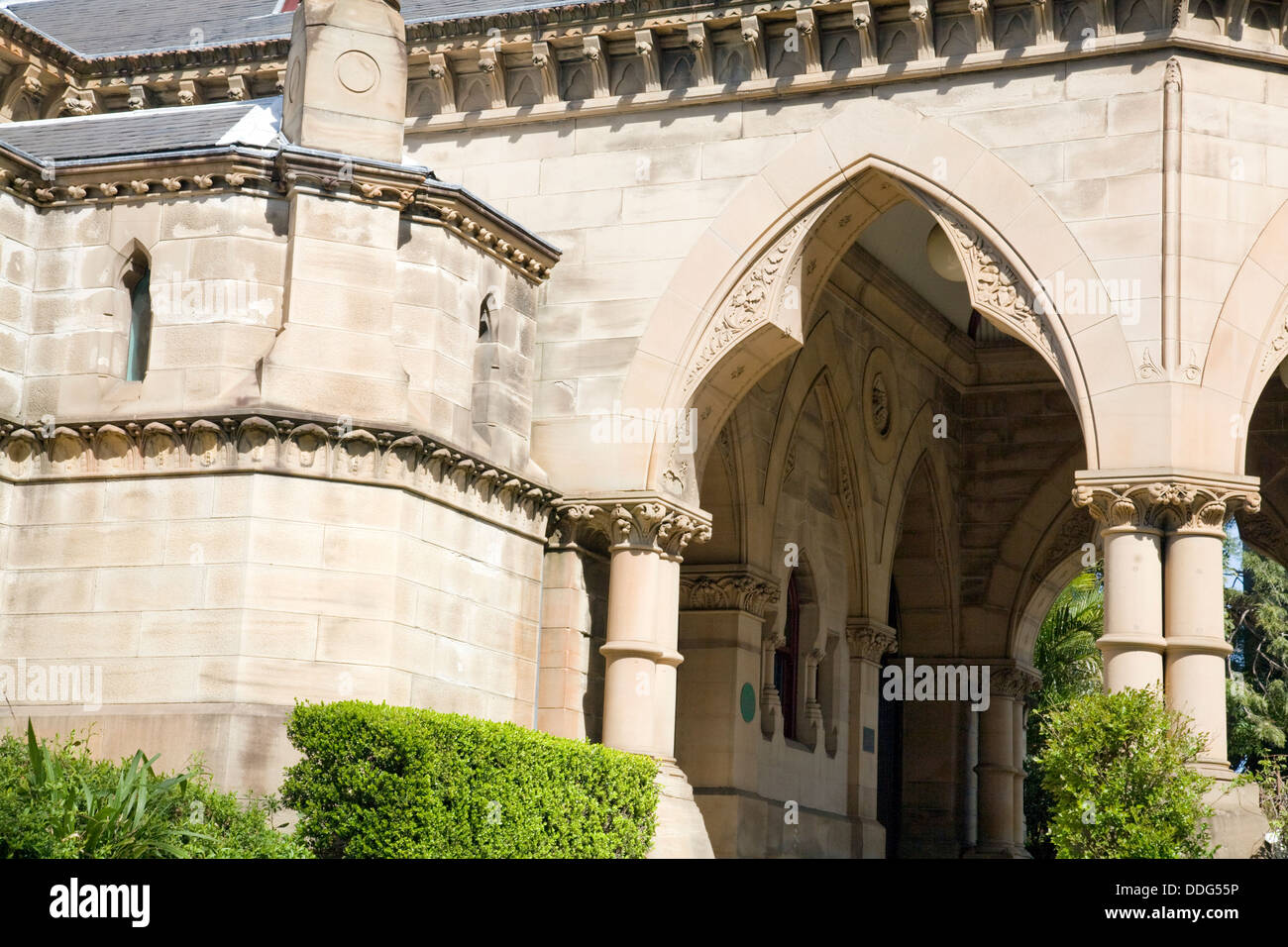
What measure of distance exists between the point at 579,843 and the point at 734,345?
5.52m

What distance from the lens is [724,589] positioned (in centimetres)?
2333

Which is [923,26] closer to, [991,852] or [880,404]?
[880,404]

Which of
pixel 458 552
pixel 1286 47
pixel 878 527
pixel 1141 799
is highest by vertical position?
pixel 1286 47

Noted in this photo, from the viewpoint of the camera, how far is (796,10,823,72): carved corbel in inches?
774

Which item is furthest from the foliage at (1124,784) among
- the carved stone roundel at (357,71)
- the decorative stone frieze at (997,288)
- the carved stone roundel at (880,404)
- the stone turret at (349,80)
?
the carved stone roundel at (880,404)

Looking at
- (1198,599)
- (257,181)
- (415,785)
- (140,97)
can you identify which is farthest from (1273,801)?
(140,97)

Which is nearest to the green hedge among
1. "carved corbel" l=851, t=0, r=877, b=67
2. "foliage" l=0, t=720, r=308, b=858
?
"foliage" l=0, t=720, r=308, b=858

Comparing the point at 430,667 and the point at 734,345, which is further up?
the point at 734,345

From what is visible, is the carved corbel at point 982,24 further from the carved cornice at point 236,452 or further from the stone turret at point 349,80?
the carved cornice at point 236,452

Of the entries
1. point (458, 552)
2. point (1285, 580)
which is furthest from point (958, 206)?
point (1285, 580)

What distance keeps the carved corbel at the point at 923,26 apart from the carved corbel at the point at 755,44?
1.54 m

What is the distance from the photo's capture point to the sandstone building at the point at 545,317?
1712cm

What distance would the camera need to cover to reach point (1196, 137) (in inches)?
723
